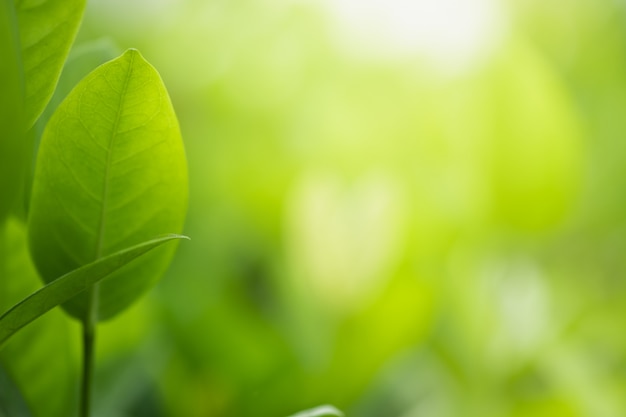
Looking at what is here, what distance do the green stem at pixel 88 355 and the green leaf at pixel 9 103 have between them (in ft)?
0.33

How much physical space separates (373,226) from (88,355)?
0.38m

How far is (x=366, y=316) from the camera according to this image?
675mm

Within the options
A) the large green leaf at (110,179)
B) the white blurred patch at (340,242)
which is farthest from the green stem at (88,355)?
the white blurred patch at (340,242)

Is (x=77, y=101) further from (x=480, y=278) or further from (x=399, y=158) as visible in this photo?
(x=399, y=158)

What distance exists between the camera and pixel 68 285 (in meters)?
0.27

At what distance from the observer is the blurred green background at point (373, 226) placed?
62 cm

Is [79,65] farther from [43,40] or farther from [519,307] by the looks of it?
[519,307]

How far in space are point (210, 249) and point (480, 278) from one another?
0.88 ft

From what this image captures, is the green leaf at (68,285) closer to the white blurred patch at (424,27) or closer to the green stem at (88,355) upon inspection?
the green stem at (88,355)

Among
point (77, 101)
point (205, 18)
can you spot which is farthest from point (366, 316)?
point (205, 18)

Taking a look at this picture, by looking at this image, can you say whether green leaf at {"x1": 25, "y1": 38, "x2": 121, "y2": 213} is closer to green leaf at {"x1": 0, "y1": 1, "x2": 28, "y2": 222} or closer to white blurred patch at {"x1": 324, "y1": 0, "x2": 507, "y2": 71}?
green leaf at {"x1": 0, "y1": 1, "x2": 28, "y2": 222}

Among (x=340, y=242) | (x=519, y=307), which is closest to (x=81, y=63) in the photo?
(x=340, y=242)

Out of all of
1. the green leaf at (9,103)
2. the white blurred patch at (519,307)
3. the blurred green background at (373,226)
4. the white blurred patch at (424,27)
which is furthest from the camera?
the white blurred patch at (424,27)

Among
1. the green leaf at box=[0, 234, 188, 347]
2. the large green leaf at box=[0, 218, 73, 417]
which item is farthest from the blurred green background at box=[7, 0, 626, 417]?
the green leaf at box=[0, 234, 188, 347]
